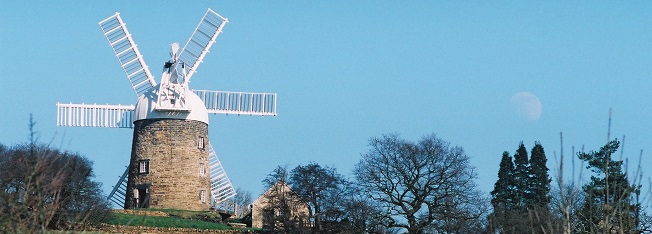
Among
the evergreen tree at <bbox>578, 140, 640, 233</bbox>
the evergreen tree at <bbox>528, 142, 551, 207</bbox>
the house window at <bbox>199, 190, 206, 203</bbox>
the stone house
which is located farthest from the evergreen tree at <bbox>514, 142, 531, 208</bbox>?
the house window at <bbox>199, 190, 206, 203</bbox>

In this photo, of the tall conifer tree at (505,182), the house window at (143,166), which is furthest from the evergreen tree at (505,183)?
the house window at (143,166)

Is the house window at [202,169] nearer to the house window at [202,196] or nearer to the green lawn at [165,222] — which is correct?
the house window at [202,196]

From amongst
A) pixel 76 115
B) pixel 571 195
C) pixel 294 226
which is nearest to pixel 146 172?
pixel 76 115

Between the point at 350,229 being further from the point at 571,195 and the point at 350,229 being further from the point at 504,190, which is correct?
the point at 571,195

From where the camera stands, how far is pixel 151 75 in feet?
195

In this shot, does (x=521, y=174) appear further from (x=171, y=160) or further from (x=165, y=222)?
(x=165, y=222)

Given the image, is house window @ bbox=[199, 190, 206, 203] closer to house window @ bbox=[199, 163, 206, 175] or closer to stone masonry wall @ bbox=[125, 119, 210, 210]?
stone masonry wall @ bbox=[125, 119, 210, 210]

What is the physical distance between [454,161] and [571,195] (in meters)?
37.2

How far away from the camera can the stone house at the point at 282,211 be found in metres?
49.4

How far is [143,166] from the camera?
189ft

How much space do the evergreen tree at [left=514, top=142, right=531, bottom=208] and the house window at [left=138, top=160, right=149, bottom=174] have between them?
67.7 ft

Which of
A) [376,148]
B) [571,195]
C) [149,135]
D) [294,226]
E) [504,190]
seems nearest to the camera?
[571,195]

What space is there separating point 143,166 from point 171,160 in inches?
71.1

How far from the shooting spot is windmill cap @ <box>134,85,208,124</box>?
5662 centimetres
